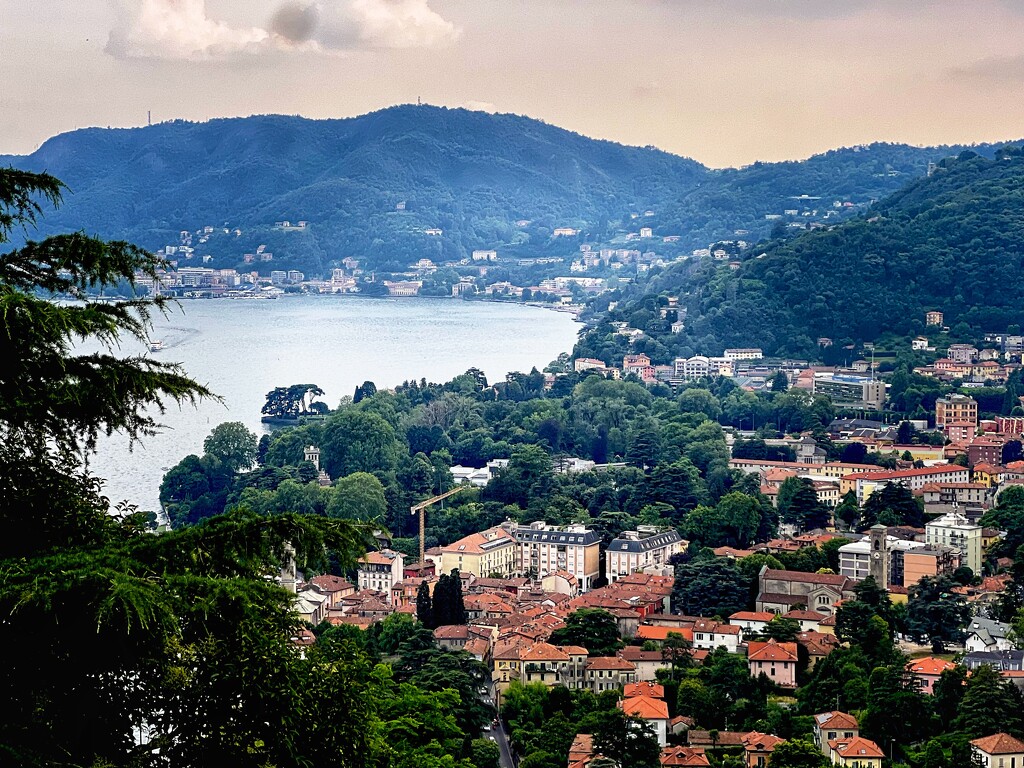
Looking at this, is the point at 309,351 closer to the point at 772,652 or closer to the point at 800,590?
the point at 800,590

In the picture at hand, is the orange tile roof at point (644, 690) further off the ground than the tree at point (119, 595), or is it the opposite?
the tree at point (119, 595)

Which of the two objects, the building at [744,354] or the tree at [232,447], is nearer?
the tree at [232,447]

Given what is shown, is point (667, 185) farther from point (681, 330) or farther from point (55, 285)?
point (55, 285)

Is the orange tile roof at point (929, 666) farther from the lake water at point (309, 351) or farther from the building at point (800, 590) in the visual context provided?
the lake water at point (309, 351)

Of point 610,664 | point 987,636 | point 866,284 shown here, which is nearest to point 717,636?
point 610,664

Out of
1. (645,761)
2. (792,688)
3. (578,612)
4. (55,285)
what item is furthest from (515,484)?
(55,285)

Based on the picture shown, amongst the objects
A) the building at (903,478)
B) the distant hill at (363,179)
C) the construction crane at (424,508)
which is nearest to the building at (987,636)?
the building at (903,478)

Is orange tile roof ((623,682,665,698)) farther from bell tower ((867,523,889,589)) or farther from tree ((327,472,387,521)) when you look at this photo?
tree ((327,472,387,521))
